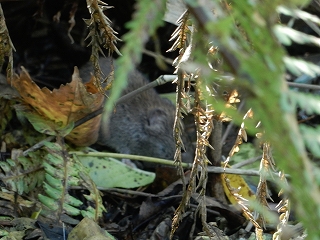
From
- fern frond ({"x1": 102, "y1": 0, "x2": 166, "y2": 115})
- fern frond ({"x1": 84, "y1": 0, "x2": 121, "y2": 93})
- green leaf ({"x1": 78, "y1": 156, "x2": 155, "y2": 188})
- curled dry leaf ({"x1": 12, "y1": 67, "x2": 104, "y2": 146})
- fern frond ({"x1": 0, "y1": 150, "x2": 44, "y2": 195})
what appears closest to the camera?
fern frond ({"x1": 102, "y1": 0, "x2": 166, "y2": 115})

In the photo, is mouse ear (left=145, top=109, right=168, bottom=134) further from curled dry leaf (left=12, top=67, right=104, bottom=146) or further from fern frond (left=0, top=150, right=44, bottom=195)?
fern frond (left=0, top=150, right=44, bottom=195)

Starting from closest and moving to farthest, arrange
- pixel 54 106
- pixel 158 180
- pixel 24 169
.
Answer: pixel 24 169
pixel 54 106
pixel 158 180

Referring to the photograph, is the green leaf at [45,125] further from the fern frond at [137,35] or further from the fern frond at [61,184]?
the fern frond at [137,35]

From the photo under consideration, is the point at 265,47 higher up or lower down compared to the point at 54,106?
higher up

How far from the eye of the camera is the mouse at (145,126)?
569 centimetres

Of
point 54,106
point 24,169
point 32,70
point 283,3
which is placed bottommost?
point 32,70

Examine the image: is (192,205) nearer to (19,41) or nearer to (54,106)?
(54,106)

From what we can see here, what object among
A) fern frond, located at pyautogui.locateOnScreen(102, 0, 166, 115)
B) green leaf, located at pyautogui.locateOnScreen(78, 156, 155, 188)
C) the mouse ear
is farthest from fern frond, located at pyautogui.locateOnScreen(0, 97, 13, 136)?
the mouse ear

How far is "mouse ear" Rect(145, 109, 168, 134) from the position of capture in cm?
572

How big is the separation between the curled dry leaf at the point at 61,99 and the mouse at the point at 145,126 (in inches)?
102

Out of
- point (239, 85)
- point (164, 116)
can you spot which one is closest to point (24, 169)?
point (239, 85)

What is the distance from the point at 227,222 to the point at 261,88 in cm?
211

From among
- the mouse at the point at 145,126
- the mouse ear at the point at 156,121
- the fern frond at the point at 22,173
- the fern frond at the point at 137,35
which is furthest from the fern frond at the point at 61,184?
the mouse ear at the point at 156,121

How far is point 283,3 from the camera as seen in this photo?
2.71ft
